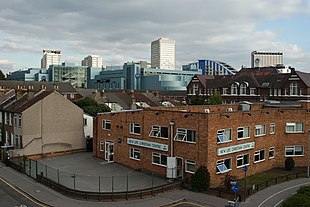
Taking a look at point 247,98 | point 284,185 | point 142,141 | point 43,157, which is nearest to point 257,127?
point 284,185

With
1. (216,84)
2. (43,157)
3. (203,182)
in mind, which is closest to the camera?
(203,182)

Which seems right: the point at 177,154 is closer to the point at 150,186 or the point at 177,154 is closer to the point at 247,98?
the point at 150,186

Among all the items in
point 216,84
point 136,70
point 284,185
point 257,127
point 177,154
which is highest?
point 136,70

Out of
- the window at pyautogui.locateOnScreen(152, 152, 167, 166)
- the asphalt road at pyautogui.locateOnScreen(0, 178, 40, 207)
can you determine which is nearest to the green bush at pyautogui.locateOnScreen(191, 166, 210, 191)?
the window at pyautogui.locateOnScreen(152, 152, 167, 166)

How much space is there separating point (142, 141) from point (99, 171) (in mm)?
4899

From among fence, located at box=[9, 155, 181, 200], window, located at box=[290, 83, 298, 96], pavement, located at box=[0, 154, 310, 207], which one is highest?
window, located at box=[290, 83, 298, 96]

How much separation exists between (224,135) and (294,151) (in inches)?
421

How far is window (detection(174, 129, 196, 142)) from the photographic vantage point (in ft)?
91.9

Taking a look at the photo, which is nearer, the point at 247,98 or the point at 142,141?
the point at 142,141

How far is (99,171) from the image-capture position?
3192 centimetres

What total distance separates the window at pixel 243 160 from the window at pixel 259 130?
242cm

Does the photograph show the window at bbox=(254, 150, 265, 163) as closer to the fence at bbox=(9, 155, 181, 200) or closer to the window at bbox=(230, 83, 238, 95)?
the fence at bbox=(9, 155, 181, 200)

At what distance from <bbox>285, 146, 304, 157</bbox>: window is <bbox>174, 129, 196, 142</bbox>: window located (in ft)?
40.4

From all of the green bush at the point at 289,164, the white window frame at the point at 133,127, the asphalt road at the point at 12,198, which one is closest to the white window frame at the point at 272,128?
the green bush at the point at 289,164
